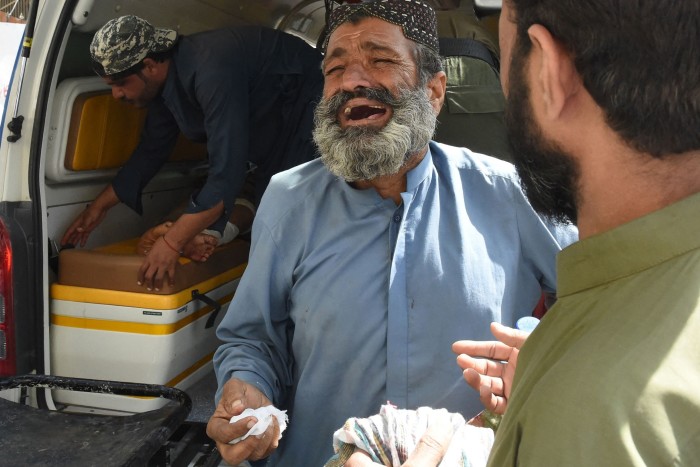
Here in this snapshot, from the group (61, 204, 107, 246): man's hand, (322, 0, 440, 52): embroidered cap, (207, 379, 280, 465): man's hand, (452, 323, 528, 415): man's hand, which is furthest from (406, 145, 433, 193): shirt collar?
(61, 204, 107, 246): man's hand

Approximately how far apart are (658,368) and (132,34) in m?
2.69

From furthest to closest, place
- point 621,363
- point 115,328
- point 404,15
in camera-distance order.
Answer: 1. point 115,328
2. point 404,15
3. point 621,363

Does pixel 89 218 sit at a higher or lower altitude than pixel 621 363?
lower

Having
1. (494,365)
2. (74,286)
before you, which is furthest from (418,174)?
(74,286)

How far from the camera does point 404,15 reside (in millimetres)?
1937

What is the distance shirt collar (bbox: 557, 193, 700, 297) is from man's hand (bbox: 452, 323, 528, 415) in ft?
1.90

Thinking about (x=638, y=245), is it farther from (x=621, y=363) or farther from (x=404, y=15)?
(x=404, y=15)

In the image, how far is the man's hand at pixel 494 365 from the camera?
4.42 feet

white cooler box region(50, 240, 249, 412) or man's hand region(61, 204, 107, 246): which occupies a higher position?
man's hand region(61, 204, 107, 246)

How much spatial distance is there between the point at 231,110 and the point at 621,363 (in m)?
2.47

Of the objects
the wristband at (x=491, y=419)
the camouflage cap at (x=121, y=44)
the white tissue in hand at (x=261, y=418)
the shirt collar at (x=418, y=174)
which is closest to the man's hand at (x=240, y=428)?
the white tissue in hand at (x=261, y=418)

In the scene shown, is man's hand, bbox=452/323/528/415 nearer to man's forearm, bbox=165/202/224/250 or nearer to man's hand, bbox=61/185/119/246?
man's forearm, bbox=165/202/224/250

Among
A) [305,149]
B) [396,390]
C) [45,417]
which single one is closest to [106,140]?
[305,149]

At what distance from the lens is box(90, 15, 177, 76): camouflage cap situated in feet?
8.90
